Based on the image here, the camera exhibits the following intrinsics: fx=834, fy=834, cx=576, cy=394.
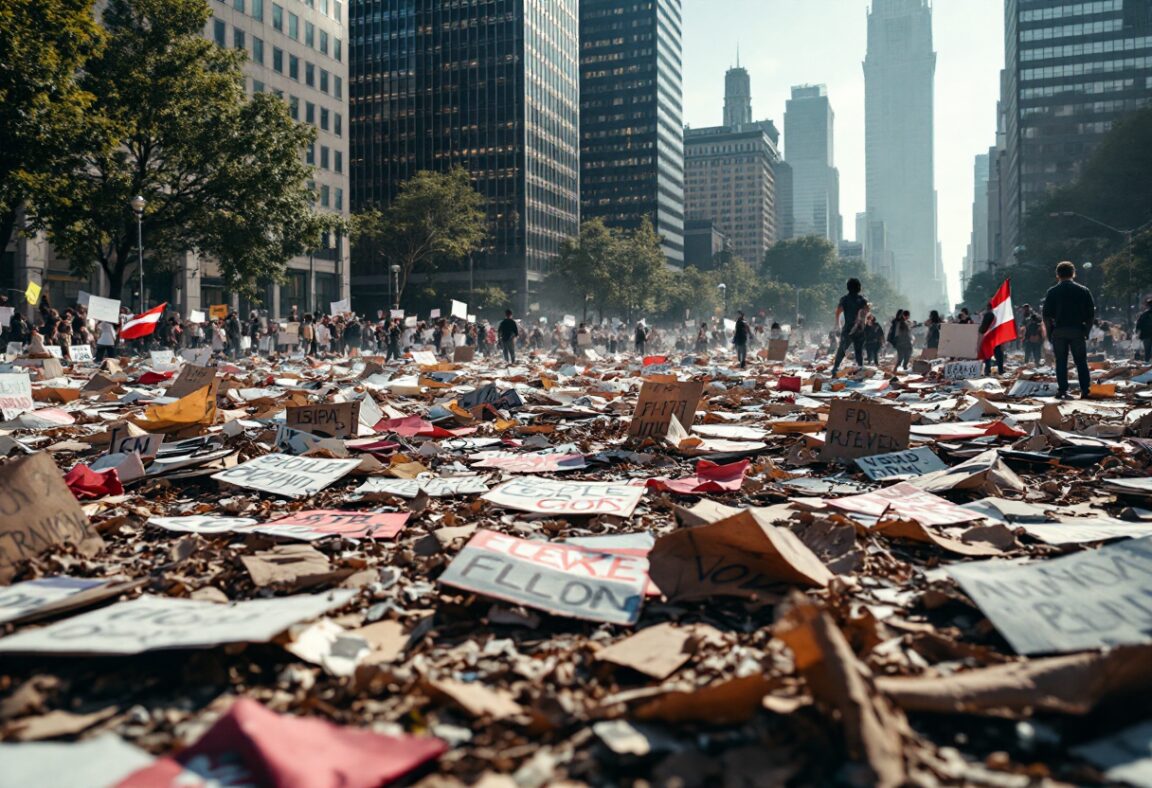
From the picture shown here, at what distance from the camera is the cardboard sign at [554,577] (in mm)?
3143

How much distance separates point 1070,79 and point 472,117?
8353 centimetres

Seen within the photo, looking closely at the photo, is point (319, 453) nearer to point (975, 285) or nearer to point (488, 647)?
point (488, 647)

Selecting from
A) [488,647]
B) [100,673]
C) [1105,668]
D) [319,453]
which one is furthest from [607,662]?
[319,453]

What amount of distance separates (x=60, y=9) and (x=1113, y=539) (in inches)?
1148

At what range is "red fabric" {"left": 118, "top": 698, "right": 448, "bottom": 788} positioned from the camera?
6.25 feet

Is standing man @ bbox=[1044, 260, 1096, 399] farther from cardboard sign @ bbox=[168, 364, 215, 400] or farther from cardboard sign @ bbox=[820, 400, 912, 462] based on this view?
cardboard sign @ bbox=[168, 364, 215, 400]

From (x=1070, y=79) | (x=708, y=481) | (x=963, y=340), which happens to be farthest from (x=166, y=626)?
(x=1070, y=79)

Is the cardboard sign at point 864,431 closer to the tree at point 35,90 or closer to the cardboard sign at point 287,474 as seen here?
the cardboard sign at point 287,474

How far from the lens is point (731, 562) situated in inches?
134

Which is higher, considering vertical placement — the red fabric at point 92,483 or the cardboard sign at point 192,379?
the cardboard sign at point 192,379

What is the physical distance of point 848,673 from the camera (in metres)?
2.04

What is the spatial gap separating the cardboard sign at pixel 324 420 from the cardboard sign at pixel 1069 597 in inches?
235

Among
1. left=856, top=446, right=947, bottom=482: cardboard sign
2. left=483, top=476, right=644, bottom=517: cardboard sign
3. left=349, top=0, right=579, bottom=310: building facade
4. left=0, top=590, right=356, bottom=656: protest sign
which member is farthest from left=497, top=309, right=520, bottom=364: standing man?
left=349, top=0, right=579, bottom=310: building facade

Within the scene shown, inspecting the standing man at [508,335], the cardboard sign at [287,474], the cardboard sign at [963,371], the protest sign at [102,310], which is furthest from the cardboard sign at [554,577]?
the standing man at [508,335]
